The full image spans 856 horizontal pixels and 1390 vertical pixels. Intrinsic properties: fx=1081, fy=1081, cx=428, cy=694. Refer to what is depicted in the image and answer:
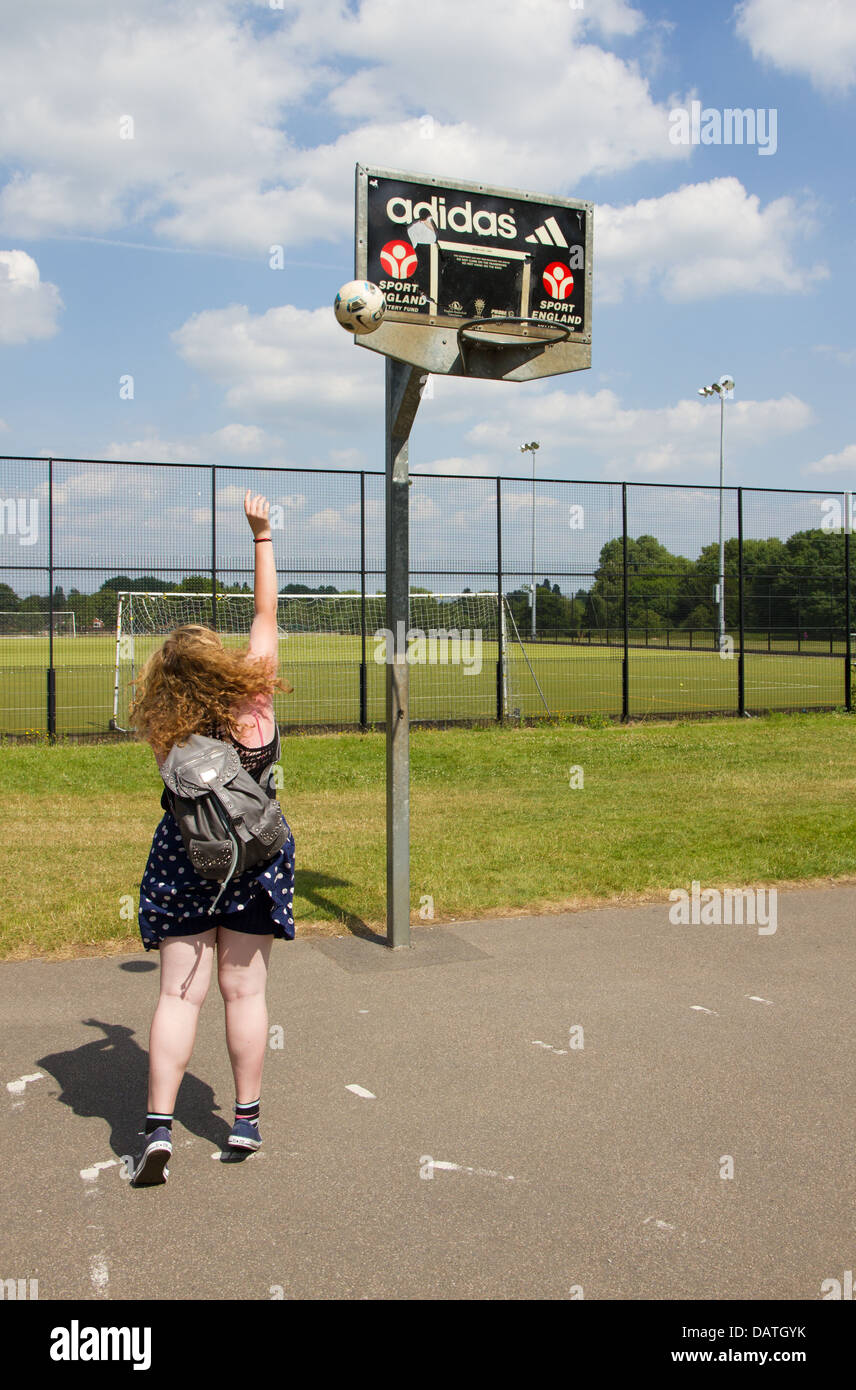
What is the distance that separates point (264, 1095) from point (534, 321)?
4.28 metres

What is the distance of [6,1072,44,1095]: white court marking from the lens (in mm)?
Result: 4238

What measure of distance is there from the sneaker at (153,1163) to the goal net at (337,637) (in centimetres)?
1265

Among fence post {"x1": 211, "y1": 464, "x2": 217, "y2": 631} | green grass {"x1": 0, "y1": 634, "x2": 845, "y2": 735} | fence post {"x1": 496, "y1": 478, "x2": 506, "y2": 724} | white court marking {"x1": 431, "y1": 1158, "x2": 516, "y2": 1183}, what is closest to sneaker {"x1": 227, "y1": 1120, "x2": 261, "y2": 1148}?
white court marking {"x1": 431, "y1": 1158, "x2": 516, "y2": 1183}

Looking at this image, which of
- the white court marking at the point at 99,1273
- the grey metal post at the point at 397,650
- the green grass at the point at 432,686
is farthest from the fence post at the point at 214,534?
the white court marking at the point at 99,1273

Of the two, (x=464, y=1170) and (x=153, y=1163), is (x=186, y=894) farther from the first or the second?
(x=464, y=1170)

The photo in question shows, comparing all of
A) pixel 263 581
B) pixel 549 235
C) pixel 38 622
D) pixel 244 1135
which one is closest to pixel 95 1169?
pixel 244 1135

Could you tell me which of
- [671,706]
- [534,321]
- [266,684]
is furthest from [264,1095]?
[671,706]

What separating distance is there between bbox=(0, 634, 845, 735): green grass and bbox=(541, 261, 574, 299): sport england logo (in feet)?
32.8

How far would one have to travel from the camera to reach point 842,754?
572 inches

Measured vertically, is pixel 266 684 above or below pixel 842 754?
above

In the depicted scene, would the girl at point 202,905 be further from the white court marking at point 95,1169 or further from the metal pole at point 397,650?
the metal pole at point 397,650

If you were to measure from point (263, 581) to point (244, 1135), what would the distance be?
1928 mm

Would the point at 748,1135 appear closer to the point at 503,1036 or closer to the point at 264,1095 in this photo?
the point at 503,1036

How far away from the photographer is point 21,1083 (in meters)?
4.30
